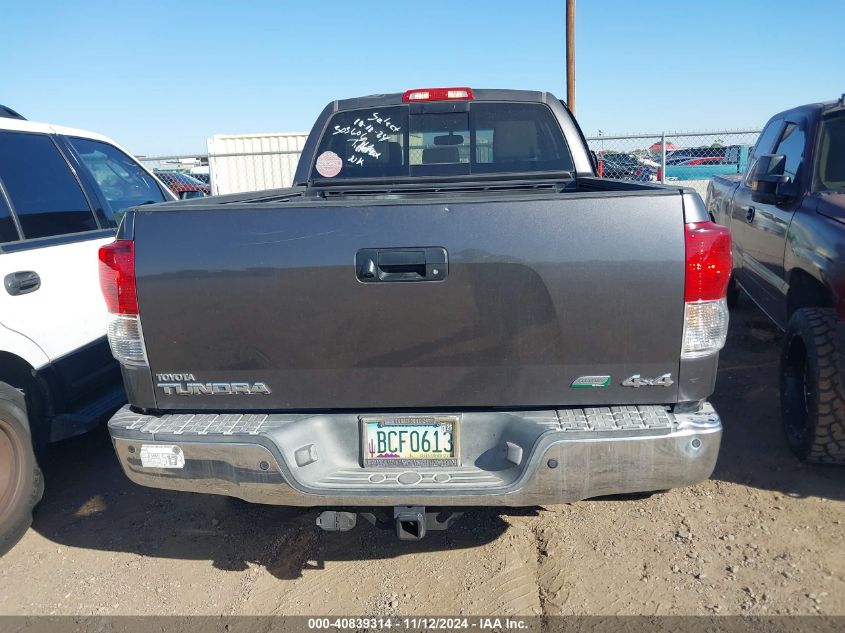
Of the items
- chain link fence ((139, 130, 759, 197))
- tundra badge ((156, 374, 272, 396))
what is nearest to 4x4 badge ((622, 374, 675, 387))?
tundra badge ((156, 374, 272, 396))

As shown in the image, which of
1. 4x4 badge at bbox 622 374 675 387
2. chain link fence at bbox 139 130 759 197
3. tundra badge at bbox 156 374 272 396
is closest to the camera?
4x4 badge at bbox 622 374 675 387

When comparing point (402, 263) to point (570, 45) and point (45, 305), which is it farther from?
point (570, 45)

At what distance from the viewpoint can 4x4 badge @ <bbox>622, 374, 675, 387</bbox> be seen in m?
2.46

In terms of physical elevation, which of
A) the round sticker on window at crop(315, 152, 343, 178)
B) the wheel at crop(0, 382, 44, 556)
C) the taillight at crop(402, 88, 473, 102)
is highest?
the taillight at crop(402, 88, 473, 102)

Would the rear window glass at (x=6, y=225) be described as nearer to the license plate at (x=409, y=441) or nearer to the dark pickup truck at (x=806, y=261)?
the license plate at (x=409, y=441)

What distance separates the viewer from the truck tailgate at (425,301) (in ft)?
7.79

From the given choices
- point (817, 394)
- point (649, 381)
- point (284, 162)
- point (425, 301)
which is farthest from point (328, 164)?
point (284, 162)

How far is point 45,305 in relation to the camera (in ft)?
12.1

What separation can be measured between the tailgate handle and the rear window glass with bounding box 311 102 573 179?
196 centimetres

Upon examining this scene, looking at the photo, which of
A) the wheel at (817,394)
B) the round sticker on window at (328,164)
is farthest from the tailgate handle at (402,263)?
the wheel at (817,394)

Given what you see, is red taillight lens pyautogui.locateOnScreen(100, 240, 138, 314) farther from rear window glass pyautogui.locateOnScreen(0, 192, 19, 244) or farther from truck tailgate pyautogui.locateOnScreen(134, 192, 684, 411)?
rear window glass pyautogui.locateOnScreen(0, 192, 19, 244)

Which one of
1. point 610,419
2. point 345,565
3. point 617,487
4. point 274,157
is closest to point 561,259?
point 610,419

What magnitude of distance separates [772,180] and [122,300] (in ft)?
13.0

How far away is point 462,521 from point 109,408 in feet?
7.13
